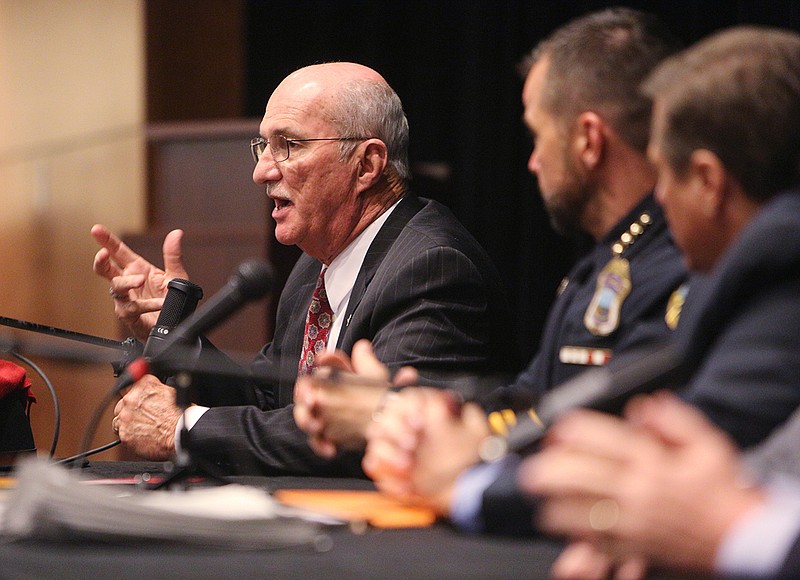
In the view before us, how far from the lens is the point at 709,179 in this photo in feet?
4.21

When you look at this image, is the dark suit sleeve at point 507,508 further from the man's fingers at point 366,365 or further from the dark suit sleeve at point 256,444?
the dark suit sleeve at point 256,444

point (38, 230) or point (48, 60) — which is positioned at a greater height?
point (48, 60)

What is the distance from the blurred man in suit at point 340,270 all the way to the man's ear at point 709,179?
890 mm

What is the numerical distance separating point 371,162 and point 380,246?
24cm

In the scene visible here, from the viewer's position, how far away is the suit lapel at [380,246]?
7.72 ft

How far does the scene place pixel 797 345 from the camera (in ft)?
3.56

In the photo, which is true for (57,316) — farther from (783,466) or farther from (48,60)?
(783,466)

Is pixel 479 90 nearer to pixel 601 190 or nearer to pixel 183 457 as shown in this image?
pixel 601 190

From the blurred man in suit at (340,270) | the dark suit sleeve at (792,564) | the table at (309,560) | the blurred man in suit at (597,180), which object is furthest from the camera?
the blurred man in suit at (340,270)

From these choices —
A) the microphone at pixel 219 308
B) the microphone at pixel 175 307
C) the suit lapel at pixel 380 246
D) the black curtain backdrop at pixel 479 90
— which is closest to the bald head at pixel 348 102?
the suit lapel at pixel 380 246

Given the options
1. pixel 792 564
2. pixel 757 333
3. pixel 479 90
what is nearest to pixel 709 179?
pixel 757 333

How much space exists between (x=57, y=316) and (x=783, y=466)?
510 centimetres

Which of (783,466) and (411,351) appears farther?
(411,351)

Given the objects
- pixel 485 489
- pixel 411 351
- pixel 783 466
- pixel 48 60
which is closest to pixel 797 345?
pixel 783 466
